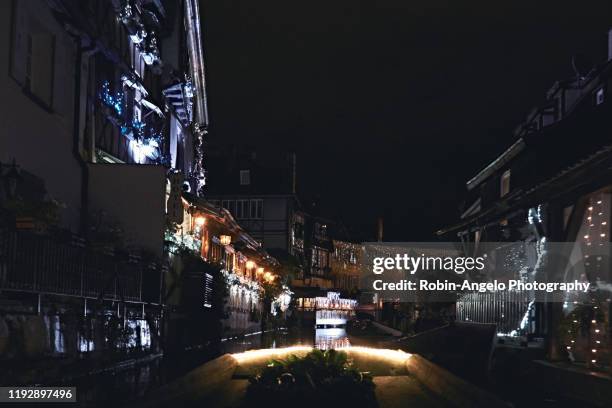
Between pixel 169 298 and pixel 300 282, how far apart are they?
6959 cm

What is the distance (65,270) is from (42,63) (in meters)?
6.53

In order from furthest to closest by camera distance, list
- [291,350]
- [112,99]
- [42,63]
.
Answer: [112,99]
[42,63]
[291,350]

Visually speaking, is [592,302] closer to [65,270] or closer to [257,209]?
[65,270]

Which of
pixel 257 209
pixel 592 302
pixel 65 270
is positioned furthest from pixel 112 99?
pixel 257 209

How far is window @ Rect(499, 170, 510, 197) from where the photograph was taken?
36.2m

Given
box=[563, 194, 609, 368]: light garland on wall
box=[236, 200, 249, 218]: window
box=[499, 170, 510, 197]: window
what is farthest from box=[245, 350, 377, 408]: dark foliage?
box=[236, 200, 249, 218]: window

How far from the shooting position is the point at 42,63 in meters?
19.8

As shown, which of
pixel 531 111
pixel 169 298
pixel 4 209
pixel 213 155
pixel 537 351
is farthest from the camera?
pixel 213 155

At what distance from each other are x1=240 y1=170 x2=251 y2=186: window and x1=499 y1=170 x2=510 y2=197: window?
42946 mm

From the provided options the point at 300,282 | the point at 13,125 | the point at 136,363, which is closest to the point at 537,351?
the point at 136,363

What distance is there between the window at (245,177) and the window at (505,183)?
42.9m

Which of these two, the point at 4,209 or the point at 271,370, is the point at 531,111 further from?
the point at 271,370

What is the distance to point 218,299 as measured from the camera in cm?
3300

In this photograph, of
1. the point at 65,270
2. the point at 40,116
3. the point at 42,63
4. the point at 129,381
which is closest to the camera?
the point at 129,381
